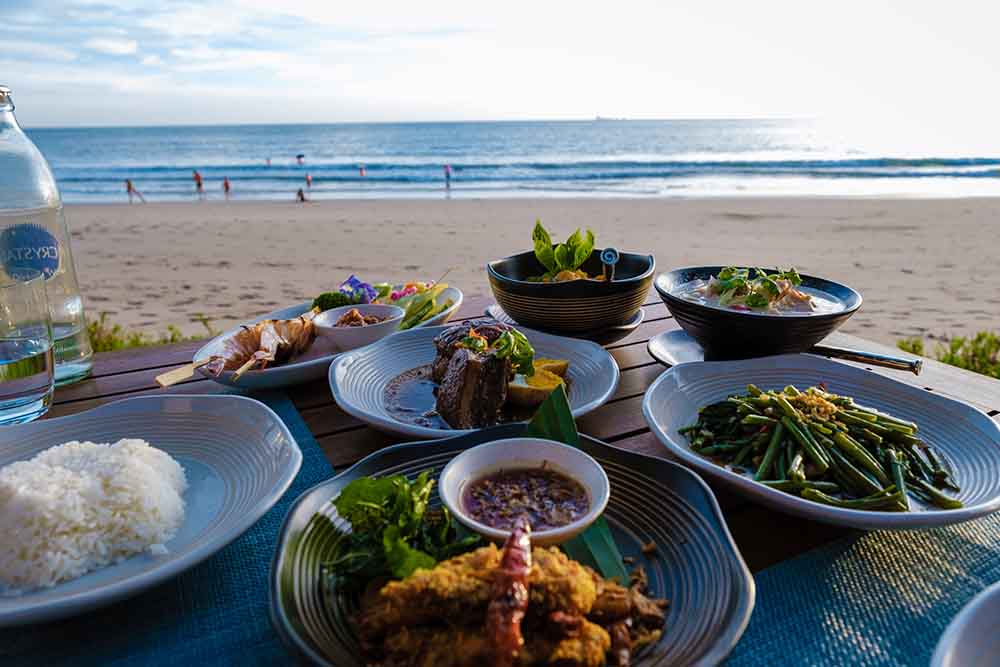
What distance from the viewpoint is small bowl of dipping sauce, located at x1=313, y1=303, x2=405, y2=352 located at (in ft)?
9.04

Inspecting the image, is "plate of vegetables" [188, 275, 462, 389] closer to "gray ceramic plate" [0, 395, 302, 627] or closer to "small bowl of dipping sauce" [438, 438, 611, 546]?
A: "gray ceramic plate" [0, 395, 302, 627]

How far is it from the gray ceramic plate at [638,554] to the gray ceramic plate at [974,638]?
280 millimetres

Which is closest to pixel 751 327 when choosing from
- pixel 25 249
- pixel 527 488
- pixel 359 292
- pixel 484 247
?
pixel 527 488

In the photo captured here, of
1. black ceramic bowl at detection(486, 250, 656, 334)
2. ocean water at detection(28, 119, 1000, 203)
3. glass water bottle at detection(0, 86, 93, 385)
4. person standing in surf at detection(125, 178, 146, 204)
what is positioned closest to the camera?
glass water bottle at detection(0, 86, 93, 385)

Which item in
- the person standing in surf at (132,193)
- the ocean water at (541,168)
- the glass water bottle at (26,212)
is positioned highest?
the glass water bottle at (26,212)

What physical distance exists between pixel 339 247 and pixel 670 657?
13243mm

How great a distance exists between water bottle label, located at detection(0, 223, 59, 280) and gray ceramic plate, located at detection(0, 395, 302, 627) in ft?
2.49

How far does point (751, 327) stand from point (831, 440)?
0.64 metres

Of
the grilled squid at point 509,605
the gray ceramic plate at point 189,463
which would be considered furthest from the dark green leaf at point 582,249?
the grilled squid at point 509,605

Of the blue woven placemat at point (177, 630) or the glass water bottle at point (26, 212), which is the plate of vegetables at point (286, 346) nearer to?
the glass water bottle at point (26, 212)

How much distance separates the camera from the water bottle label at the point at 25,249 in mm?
2281

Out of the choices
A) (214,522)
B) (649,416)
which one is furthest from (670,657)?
(214,522)

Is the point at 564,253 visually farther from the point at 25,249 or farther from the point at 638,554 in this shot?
the point at 25,249

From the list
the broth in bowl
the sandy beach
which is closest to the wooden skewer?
the broth in bowl
